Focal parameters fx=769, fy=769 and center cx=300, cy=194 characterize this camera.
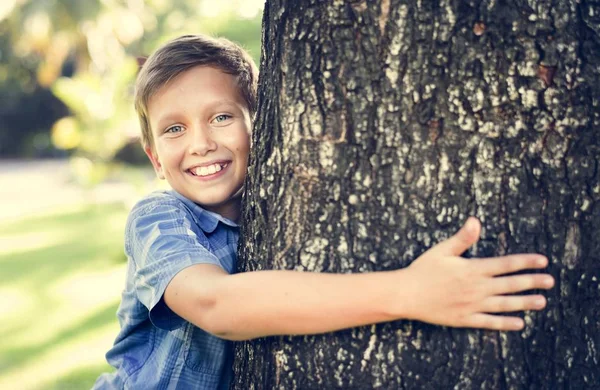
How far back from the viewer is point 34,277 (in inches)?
406

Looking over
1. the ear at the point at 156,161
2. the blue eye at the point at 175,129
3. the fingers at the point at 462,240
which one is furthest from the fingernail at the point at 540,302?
the ear at the point at 156,161

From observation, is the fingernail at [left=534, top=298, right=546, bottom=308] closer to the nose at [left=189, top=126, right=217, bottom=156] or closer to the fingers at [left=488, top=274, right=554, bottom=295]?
the fingers at [left=488, top=274, right=554, bottom=295]

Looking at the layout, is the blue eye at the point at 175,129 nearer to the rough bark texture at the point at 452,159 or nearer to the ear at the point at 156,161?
the ear at the point at 156,161

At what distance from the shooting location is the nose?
2.40 meters

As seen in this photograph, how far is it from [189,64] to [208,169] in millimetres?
348

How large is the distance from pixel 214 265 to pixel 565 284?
0.89 meters

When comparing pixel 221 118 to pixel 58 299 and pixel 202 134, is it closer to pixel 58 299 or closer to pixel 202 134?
pixel 202 134

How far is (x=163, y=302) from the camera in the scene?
2125 millimetres

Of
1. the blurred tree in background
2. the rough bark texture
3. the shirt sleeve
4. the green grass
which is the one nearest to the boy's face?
the shirt sleeve

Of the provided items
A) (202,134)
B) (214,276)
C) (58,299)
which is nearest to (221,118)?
(202,134)

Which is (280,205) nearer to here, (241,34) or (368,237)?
(368,237)

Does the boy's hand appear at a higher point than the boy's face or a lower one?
lower

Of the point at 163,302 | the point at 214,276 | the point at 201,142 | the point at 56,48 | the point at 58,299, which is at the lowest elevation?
the point at 58,299

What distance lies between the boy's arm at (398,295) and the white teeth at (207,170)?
614 mm
